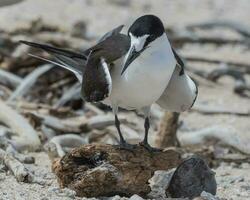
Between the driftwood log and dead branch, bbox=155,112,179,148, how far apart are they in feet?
3.83

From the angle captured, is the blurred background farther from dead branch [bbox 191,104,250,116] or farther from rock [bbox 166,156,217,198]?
rock [bbox 166,156,217,198]

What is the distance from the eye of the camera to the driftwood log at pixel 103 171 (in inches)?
172

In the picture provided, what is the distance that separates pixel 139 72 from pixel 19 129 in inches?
69.0

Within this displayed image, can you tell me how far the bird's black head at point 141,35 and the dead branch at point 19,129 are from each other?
5.08 ft

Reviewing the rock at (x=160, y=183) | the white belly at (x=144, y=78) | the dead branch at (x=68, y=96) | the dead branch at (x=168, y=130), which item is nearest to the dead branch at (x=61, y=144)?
the dead branch at (x=168, y=130)

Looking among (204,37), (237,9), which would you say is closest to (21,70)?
(204,37)

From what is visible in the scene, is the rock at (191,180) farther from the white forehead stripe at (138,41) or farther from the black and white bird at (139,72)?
the white forehead stripe at (138,41)

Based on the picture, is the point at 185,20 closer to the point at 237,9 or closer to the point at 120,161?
the point at 237,9

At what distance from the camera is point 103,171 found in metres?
4.36

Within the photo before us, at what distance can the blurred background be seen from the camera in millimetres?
5609

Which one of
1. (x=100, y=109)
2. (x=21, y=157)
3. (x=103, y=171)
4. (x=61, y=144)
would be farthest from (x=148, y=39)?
(x=100, y=109)

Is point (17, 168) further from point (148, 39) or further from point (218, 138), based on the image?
point (218, 138)

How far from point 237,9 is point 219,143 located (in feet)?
24.4

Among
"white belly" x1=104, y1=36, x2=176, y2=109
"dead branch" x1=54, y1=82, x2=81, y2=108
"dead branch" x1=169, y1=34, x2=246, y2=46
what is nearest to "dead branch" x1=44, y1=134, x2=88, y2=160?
"dead branch" x1=54, y1=82, x2=81, y2=108
